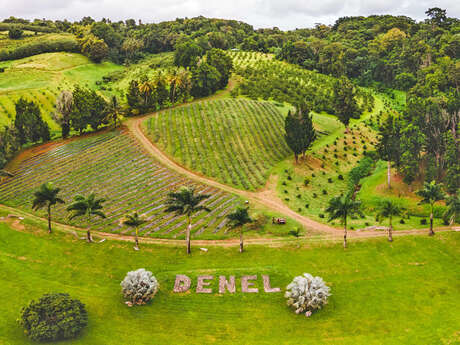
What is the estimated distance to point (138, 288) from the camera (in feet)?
153

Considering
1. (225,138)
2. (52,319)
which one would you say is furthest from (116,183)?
(52,319)

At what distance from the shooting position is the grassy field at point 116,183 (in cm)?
6519

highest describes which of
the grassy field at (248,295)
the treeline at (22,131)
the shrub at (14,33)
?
the shrub at (14,33)

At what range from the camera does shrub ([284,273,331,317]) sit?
45938 mm

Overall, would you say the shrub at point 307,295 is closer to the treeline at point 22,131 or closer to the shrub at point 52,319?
the shrub at point 52,319

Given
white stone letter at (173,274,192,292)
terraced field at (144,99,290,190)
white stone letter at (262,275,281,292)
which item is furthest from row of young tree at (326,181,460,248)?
terraced field at (144,99,290,190)

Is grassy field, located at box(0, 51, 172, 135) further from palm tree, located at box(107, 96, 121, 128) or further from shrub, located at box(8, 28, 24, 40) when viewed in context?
shrub, located at box(8, 28, 24, 40)

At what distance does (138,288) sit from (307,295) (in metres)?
22.0

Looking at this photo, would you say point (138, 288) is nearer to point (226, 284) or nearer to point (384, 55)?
point (226, 284)

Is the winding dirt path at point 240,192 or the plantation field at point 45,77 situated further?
the plantation field at point 45,77

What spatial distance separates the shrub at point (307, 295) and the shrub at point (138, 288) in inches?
708

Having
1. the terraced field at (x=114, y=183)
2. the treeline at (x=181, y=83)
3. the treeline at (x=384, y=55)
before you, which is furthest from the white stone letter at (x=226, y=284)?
the treeline at (x=384, y=55)

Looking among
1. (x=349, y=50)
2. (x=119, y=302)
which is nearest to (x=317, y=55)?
(x=349, y=50)

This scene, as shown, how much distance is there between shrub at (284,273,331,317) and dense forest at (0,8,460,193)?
4544 cm
